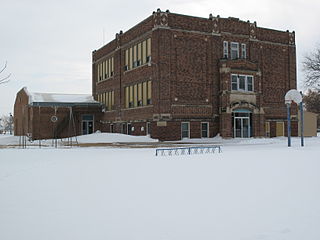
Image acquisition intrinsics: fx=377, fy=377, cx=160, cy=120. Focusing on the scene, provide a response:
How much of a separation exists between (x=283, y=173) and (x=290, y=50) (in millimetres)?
33186

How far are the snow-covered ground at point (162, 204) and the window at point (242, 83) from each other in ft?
77.2

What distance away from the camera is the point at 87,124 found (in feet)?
154

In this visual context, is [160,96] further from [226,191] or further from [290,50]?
[226,191]

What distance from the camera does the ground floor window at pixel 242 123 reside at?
117 ft

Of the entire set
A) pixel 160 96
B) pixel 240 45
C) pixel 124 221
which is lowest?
pixel 124 221

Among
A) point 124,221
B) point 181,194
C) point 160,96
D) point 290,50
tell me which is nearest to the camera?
point 124,221

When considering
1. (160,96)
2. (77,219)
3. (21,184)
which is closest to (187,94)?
(160,96)

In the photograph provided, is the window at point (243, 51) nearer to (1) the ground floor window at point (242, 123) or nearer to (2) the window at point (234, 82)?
(2) the window at point (234, 82)

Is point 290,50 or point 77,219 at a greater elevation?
point 290,50

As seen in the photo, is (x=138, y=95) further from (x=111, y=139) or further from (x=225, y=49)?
(x=225, y=49)

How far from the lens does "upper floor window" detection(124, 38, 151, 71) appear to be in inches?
1405

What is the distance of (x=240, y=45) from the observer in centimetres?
3791

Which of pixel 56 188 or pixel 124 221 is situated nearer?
pixel 124 221

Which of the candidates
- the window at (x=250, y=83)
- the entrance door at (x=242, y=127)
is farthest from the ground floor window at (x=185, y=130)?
the window at (x=250, y=83)
